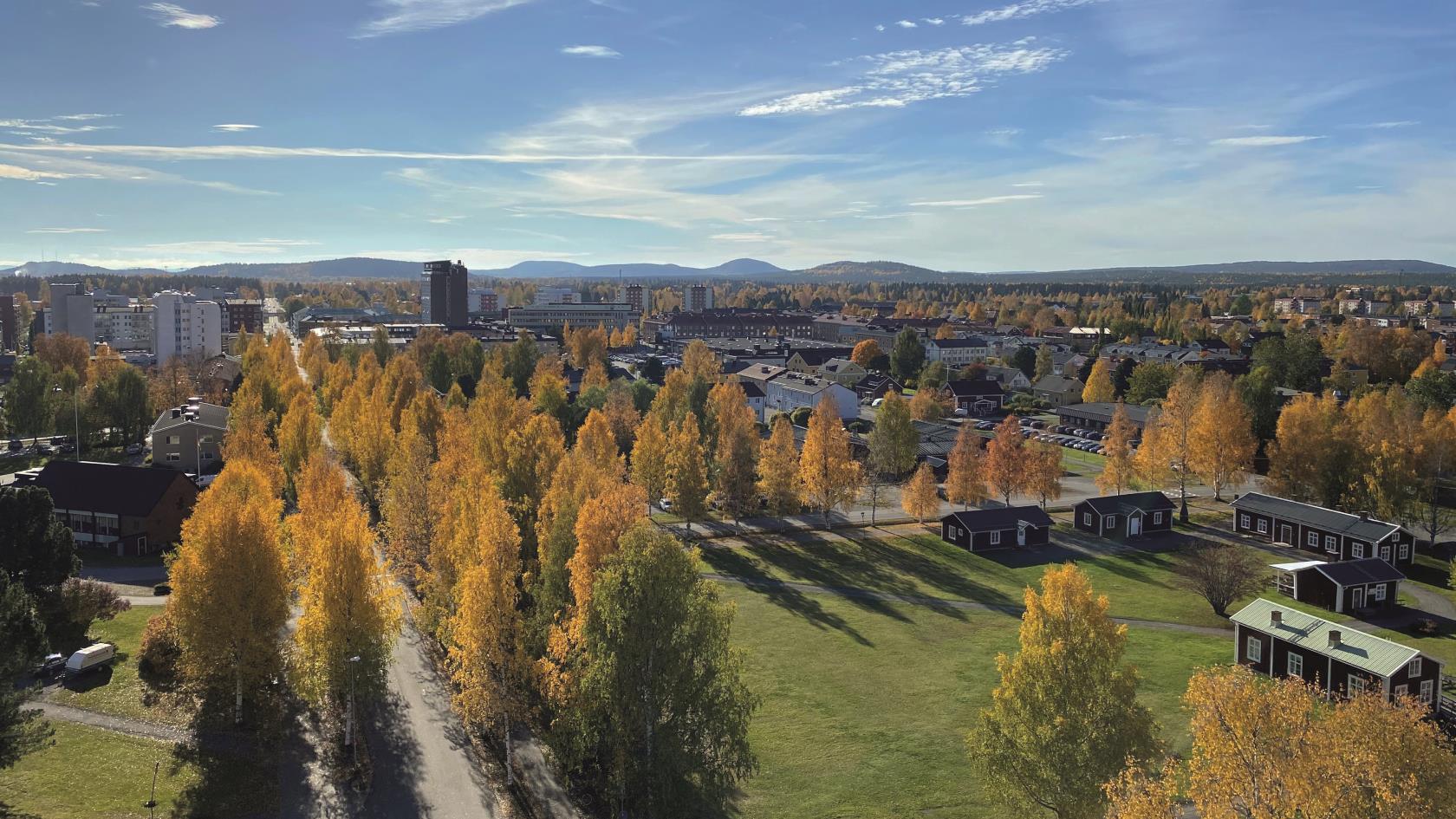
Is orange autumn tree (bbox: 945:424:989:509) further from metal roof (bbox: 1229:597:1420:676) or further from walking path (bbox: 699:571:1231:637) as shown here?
metal roof (bbox: 1229:597:1420:676)

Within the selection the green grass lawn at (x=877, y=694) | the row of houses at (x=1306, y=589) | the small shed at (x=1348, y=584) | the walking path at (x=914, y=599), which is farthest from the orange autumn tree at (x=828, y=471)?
the small shed at (x=1348, y=584)

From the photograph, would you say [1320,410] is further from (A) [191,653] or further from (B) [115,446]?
(B) [115,446]

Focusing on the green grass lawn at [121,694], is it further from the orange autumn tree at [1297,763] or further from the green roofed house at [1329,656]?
the green roofed house at [1329,656]

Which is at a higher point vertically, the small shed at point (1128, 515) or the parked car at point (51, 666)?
the small shed at point (1128, 515)

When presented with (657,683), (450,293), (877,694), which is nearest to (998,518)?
(877,694)

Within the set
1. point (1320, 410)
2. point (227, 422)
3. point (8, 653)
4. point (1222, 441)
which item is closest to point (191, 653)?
point (8, 653)

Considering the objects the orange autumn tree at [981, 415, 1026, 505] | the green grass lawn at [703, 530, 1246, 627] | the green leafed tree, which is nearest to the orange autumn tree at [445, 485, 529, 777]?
the green leafed tree

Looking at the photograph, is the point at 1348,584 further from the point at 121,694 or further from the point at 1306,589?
the point at 121,694
